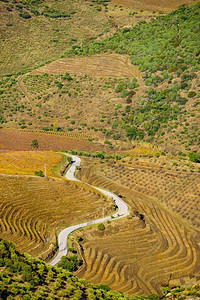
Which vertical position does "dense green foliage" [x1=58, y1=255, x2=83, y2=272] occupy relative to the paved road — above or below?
above

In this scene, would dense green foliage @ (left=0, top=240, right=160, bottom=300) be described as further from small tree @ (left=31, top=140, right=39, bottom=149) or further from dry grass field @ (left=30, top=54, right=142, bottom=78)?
dry grass field @ (left=30, top=54, right=142, bottom=78)

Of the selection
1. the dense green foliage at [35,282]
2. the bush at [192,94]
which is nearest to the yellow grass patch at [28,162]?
the dense green foliage at [35,282]

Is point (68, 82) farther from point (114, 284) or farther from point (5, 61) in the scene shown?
point (114, 284)

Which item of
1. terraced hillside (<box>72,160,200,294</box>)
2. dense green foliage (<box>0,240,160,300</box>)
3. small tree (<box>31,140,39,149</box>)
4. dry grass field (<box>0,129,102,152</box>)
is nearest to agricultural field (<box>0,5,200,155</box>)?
dry grass field (<box>0,129,102,152</box>)

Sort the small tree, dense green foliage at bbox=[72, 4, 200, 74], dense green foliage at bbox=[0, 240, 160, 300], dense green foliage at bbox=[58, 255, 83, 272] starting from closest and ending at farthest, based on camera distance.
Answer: dense green foliage at bbox=[0, 240, 160, 300] < dense green foliage at bbox=[58, 255, 83, 272] < the small tree < dense green foliage at bbox=[72, 4, 200, 74]

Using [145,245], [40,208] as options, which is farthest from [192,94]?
[40,208]

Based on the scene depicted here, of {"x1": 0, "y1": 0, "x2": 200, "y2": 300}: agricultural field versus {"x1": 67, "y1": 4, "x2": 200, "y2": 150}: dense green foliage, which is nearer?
{"x1": 0, "y1": 0, "x2": 200, "y2": 300}: agricultural field

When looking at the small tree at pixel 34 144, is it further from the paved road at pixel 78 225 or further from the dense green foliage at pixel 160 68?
the dense green foliage at pixel 160 68
